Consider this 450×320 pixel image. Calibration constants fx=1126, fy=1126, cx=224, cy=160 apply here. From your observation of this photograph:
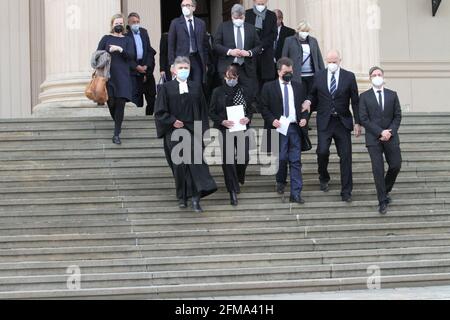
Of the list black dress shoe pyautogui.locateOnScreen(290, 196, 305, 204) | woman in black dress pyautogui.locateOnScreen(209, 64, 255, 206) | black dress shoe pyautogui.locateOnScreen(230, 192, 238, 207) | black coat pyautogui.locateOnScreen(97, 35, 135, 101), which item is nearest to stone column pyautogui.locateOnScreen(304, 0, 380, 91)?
black coat pyautogui.locateOnScreen(97, 35, 135, 101)

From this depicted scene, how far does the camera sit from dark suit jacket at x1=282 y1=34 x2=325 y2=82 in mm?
15773

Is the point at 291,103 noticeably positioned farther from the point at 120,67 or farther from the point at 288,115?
the point at 120,67

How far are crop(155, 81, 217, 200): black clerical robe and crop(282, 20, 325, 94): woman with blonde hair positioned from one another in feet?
8.64

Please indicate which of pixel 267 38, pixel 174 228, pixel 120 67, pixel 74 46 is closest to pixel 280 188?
pixel 174 228

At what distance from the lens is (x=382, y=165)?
44.1ft

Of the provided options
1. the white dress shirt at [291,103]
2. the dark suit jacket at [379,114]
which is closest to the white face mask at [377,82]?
the dark suit jacket at [379,114]

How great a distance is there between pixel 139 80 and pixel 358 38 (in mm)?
3968

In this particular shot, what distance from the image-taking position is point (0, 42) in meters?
21.0

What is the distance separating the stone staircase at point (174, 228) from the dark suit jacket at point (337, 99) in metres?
0.91

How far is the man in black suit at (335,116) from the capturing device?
45.3 feet

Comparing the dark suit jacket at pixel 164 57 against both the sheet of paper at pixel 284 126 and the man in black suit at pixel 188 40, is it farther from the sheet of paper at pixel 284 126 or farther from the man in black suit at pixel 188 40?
the sheet of paper at pixel 284 126

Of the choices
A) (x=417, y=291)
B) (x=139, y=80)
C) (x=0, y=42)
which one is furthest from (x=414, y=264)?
(x=0, y=42)

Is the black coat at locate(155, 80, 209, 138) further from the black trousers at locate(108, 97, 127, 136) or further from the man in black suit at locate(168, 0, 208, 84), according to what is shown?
the man in black suit at locate(168, 0, 208, 84)

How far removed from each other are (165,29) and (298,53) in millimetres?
9193
